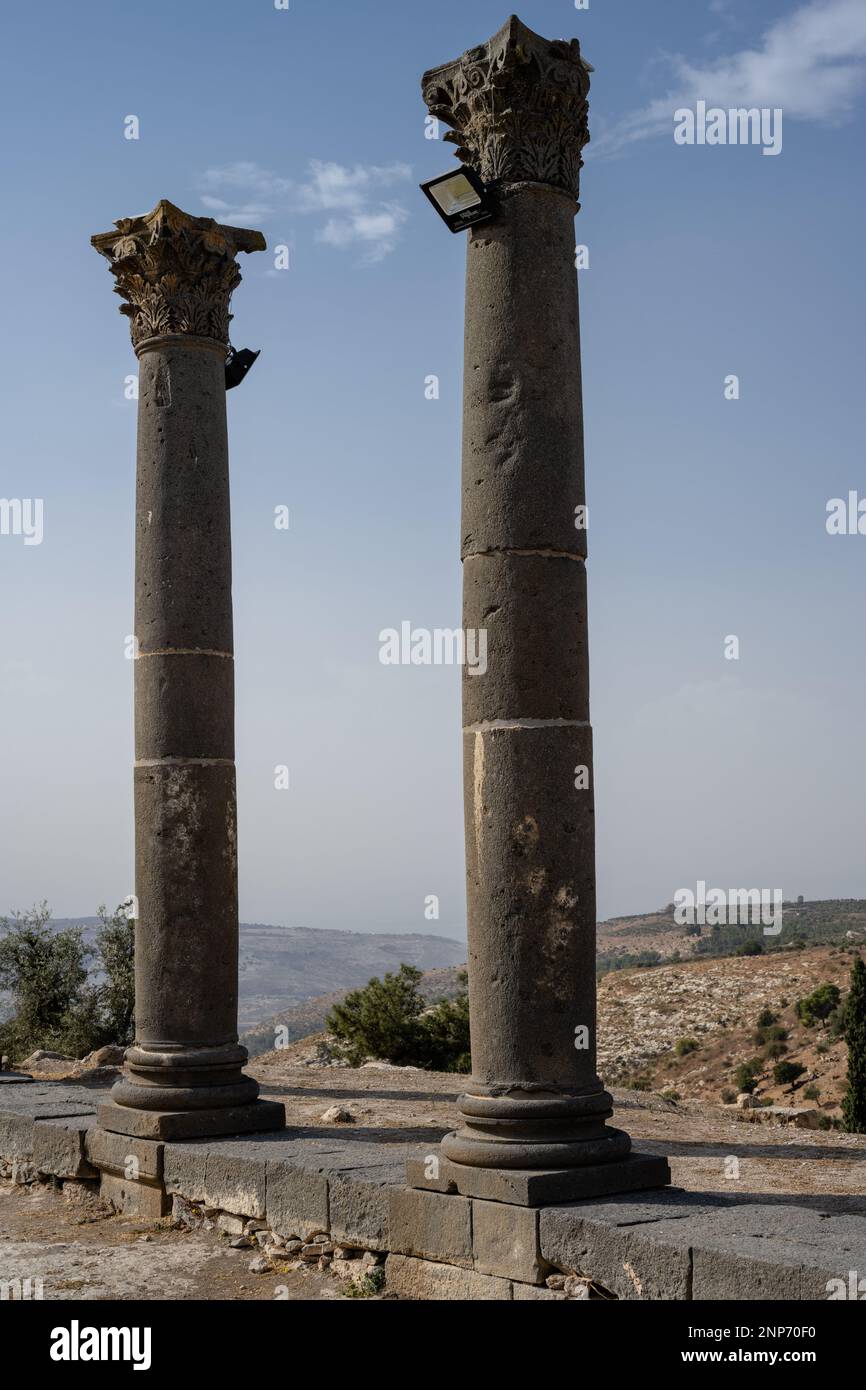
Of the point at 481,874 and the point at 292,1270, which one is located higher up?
the point at 481,874

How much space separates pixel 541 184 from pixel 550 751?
126 inches

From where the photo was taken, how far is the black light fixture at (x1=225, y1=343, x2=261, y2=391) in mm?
11984

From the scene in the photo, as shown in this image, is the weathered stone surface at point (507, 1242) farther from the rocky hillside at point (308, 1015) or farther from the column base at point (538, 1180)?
the rocky hillside at point (308, 1015)

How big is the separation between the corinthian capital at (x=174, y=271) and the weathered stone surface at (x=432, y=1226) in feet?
22.9

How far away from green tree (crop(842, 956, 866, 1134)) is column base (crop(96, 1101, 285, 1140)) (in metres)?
19.2

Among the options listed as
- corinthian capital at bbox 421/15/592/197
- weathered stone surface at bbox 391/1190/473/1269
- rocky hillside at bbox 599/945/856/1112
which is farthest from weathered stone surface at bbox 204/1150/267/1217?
rocky hillside at bbox 599/945/856/1112

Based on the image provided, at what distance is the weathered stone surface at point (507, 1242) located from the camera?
22.5ft

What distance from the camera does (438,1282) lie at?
24.1 feet

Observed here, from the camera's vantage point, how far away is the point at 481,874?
762cm

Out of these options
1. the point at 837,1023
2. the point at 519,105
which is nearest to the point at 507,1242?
the point at 519,105

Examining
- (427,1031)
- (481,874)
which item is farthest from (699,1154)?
(427,1031)

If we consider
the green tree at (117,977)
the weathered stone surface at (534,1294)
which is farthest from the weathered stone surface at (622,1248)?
the green tree at (117,977)

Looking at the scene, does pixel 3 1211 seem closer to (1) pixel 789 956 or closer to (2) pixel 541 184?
(2) pixel 541 184

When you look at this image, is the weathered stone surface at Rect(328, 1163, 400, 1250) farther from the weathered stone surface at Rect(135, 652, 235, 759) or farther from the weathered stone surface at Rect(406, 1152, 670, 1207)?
the weathered stone surface at Rect(135, 652, 235, 759)
